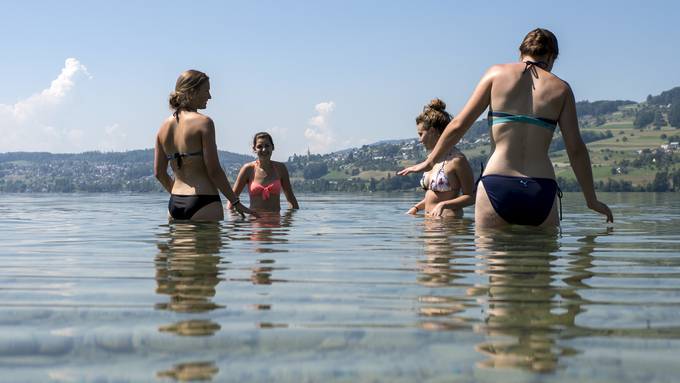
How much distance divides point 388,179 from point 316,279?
149285 mm

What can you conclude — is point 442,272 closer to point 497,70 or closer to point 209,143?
point 497,70

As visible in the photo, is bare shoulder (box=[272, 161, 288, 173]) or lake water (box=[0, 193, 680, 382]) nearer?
lake water (box=[0, 193, 680, 382])

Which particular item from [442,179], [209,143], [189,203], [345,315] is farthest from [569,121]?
[189,203]

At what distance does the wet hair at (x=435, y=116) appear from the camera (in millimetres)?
10695

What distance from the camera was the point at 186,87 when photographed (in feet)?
33.1

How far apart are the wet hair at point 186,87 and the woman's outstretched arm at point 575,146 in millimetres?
4556

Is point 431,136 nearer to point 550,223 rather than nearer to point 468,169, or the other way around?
point 468,169

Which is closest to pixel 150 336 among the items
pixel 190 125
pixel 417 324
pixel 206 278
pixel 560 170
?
pixel 417 324

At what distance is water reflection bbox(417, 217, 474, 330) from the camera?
343cm

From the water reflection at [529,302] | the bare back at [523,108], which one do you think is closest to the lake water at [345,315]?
the water reflection at [529,302]

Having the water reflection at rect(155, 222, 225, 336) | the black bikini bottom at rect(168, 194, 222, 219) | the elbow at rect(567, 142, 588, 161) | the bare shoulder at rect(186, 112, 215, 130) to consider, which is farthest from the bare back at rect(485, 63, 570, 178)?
the black bikini bottom at rect(168, 194, 222, 219)

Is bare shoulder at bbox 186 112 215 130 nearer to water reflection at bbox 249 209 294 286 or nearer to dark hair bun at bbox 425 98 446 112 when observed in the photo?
water reflection at bbox 249 209 294 286

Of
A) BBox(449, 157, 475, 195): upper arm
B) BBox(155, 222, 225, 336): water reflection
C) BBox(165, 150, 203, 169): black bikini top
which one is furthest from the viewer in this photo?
BBox(449, 157, 475, 195): upper arm

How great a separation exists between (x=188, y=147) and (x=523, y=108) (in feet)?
14.7
